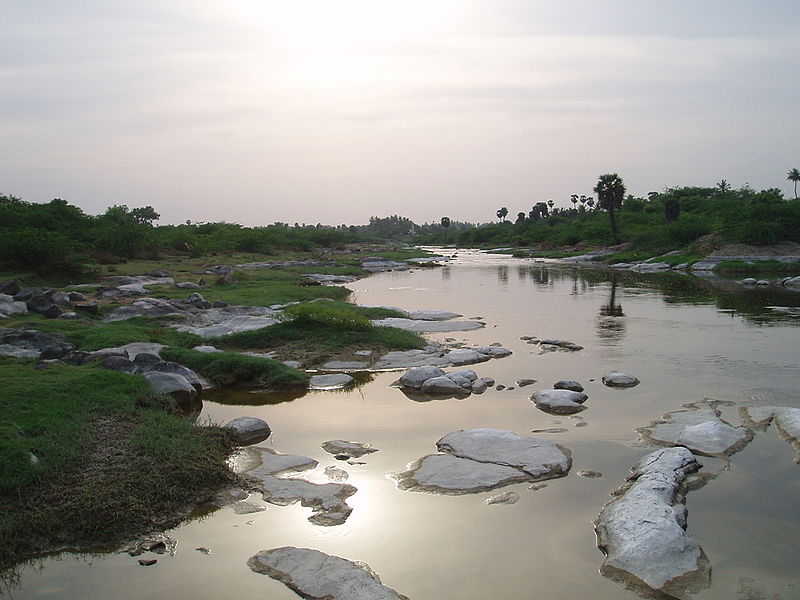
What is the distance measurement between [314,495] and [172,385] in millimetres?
4305

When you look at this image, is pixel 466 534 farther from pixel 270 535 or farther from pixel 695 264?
pixel 695 264

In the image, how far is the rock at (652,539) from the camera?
19.4ft

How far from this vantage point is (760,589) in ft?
19.1

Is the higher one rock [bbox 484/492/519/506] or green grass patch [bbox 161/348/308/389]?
green grass patch [bbox 161/348/308/389]

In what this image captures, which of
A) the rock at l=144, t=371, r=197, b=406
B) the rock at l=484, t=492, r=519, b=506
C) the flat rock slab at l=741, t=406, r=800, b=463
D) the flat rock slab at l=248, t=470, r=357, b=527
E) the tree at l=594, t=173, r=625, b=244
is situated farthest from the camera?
the tree at l=594, t=173, r=625, b=244

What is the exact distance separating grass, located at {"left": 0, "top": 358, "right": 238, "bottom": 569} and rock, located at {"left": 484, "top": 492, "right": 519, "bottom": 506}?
10.3 feet

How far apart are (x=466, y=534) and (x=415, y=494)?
45.3 inches

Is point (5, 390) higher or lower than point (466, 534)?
higher

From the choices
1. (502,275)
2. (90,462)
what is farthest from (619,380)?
(502,275)

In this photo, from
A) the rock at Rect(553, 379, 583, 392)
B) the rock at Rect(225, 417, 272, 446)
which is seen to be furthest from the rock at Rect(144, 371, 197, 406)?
the rock at Rect(553, 379, 583, 392)

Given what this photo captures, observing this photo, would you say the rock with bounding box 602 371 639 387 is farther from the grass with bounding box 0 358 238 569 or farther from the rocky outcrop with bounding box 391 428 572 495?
the grass with bounding box 0 358 238 569

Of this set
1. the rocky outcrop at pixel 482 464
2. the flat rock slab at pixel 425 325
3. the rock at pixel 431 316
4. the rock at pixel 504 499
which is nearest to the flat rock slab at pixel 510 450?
the rocky outcrop at pixel 482 464

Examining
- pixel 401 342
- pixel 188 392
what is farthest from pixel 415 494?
pixel 401 342

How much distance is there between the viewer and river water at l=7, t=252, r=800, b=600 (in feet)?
19.9
